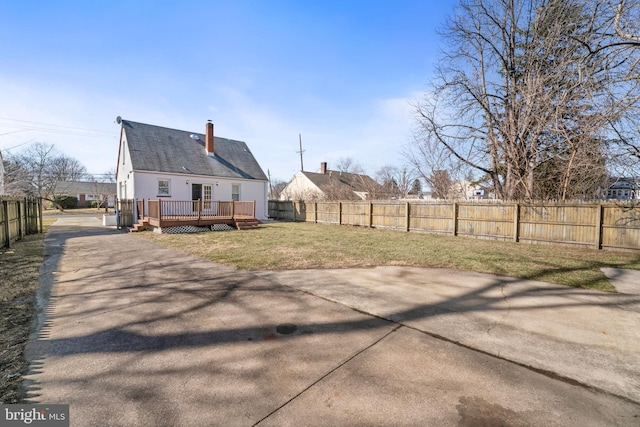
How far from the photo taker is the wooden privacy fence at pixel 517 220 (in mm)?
9227

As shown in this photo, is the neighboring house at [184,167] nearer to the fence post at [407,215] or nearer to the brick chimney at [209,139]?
the brick chimney at [209,139]

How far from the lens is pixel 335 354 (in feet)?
9.50

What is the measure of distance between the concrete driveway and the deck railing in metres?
8.76

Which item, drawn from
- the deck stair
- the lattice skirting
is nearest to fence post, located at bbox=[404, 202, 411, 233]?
the lattice skirting

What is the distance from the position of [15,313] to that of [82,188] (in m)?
57.9

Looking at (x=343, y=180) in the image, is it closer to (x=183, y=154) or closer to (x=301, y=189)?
(x=301, y=189)

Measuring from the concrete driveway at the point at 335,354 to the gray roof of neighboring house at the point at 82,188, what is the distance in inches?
2154

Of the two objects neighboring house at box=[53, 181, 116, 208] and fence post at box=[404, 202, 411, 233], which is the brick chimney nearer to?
fence post at box=[404, 202, 411, 233]

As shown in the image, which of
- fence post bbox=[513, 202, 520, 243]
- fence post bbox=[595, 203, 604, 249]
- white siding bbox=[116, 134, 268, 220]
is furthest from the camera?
white siding bbox=[116, 134, 268, 220]

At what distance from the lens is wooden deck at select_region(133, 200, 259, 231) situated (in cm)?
1370

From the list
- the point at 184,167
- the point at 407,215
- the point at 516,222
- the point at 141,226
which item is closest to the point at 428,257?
the point at 516,222

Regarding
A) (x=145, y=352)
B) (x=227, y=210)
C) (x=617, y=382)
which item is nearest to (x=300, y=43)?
(x=227, y=210)

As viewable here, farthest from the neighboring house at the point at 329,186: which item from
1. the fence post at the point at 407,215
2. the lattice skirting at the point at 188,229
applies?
the lattice skirting at the point at 188,229

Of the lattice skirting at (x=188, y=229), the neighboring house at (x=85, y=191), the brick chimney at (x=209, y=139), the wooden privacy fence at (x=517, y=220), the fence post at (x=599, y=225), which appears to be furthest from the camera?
the neighboring house at (x=85, y=191)
